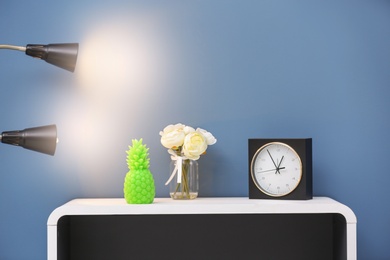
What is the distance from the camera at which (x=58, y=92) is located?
2.07 metres

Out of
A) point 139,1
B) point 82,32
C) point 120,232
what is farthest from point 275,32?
point 120,232

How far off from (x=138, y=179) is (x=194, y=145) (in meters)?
0.18

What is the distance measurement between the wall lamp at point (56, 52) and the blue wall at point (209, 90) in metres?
0.16

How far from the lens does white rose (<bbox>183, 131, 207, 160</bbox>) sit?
1909 mm

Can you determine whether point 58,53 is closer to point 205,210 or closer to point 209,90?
point 209,90

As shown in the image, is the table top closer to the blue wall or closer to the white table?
the white table

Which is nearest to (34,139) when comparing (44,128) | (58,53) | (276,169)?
(44,128)

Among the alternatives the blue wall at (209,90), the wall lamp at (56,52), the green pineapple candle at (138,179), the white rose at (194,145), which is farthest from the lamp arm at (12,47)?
the white rose at (194,145)

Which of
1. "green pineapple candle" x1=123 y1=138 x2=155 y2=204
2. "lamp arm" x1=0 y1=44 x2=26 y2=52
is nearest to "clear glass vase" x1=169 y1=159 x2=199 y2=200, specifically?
"green pineapple candle" x1=123 y1=138 x2=155 y2=204

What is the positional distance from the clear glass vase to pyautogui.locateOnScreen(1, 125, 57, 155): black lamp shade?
35 centimetres

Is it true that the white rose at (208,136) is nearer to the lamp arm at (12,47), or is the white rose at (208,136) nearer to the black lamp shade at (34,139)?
the black lamp shade at (34,139)

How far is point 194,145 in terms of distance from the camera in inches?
75.1

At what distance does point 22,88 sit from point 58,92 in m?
0.10

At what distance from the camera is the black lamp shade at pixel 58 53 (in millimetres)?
1884
